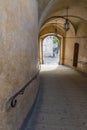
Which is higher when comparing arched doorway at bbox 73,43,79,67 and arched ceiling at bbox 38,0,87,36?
arched ceiling at bbox 38,0,87,36

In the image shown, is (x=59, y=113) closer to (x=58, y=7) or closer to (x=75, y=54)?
(x=58, y=7)

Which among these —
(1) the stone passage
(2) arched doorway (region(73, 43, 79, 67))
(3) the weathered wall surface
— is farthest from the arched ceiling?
(2) arched doorway (region(73, 43, 79, 67))

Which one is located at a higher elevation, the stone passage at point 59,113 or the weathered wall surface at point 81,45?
the weathered wall surface at point 81,45

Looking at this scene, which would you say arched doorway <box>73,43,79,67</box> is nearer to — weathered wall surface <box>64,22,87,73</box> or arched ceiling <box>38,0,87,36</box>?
weathered wall surface <box>64,22,87,73</box>

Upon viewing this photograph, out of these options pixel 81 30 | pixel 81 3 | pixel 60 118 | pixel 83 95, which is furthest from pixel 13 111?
pixel 81 30

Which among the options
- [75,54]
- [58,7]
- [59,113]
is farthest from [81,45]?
[59,113]

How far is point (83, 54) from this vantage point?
401 inches

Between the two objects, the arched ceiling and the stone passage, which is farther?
the arched ceiling

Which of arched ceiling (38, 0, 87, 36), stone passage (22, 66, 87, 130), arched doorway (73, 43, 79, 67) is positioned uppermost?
arched ceiling (38, 0, 87, 36)

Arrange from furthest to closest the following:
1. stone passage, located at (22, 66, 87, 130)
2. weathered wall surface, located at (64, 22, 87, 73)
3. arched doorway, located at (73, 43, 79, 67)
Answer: arched doorway, located at (73, 43, 79, 67), weathered wall surface, located at (64, 22, 87, 73), stone passage, located at (22, 66, 87, 130)

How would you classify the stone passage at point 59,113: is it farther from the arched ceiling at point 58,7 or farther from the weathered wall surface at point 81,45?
the weathered wall surface at point 81,45

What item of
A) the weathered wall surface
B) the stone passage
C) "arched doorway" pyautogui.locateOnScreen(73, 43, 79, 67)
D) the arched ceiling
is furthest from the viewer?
"arched doorway" pyautogui.locateOnScreen(73, 43, 79, 67)

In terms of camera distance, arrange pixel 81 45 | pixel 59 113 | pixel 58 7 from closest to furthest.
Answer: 1. pixel 59 113
2. pixel 58 7
3. pixel 81 45

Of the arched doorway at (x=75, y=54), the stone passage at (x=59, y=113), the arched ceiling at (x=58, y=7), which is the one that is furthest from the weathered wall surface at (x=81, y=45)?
the stone passage at (x=59, y=113)
